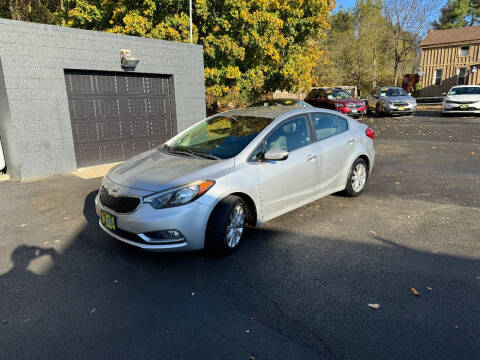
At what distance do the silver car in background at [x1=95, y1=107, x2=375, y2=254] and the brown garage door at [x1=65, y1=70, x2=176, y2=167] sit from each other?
4.65 metres

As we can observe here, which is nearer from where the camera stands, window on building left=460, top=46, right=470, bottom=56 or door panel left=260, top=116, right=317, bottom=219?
door panel left=260, top=116, right=317, bottom=219

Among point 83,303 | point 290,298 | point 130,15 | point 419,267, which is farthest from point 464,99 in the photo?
point 83,303

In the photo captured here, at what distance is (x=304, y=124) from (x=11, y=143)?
21.0ft

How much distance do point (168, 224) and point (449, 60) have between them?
40661mm

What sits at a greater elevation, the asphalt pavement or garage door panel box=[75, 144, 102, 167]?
garage door panel box=[75, 144, 102, 167]

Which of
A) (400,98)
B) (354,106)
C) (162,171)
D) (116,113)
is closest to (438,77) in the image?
(400,98)

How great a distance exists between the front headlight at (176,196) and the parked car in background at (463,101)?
737 inches

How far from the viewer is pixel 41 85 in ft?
25.5

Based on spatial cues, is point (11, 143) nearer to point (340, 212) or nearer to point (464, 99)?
point (340, 212)

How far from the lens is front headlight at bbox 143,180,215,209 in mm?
3529

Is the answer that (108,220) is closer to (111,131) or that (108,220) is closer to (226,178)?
(226,178)

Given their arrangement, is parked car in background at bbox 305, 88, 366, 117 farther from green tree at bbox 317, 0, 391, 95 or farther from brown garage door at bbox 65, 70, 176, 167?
green tree at bbox 317, 0, 391, 95

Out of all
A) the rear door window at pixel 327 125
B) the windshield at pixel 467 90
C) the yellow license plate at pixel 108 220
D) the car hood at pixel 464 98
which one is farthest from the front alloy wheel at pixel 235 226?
the windshield at pixel 467 90

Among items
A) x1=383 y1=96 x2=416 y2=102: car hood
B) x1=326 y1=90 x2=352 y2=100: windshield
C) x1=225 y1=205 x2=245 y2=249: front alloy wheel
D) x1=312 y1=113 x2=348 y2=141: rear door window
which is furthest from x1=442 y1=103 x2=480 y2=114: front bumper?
x1=225 y1=205 x2=245 y2=249: front alloy wheel
